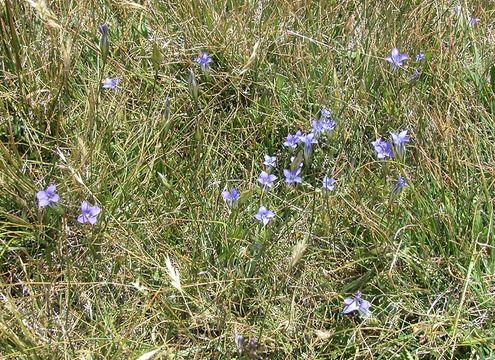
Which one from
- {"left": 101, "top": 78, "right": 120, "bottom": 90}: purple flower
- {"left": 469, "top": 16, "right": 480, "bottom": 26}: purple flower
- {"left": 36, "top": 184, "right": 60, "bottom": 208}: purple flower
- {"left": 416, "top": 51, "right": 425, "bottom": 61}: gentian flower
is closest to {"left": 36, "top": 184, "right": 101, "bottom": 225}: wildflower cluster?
{"left": 36, "top": 184, "right": 60, "bottom": 208}: purple flower

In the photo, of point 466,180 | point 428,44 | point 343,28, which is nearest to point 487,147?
point 466,180

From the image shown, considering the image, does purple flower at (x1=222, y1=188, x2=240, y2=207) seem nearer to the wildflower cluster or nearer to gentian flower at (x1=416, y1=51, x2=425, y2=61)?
the wildflower cluster

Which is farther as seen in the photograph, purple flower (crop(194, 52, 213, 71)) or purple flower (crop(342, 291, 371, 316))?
purple flower (crop(194, 52, 213, 71))

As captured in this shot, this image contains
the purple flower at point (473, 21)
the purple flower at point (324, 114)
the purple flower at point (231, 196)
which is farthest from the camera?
the purple flower at point (473, 21)

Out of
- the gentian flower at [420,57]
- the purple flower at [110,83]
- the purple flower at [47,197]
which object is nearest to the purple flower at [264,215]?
the purple flower at [47,197]

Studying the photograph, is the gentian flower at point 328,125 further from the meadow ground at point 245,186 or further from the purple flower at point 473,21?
the purple flower at point 473,21

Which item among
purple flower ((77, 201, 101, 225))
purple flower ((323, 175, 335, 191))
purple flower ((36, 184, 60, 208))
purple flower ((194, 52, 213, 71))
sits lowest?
purple flower ((77, 201, 101, 225))

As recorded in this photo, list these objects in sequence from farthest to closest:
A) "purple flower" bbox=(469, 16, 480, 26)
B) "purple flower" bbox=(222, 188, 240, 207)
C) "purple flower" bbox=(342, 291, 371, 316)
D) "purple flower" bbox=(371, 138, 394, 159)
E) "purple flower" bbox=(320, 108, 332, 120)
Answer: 1. "purple flower" bbox=(469, 16, 480, 26)
2. "purple flower" bbox=(320, 108, 332, 120)
3. "purple flower" bbox=(371, 138, 394, 159)
4. "purple flower" bbox=(222, 188, 240, 207)
5. "purple flower" bbox=(342, 291, 371, 316)
